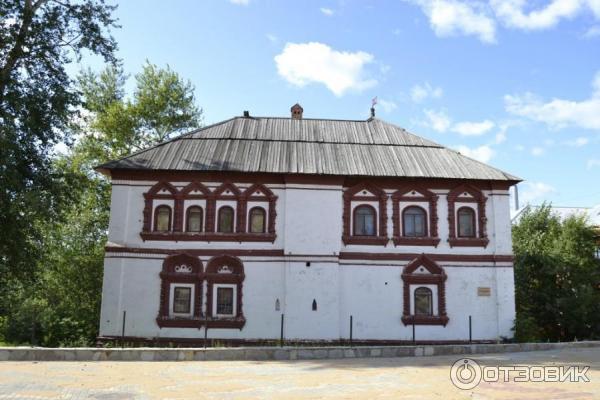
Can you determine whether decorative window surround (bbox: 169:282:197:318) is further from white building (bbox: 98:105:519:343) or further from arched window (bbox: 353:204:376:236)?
arched window (bbox: 353:204:376:236)

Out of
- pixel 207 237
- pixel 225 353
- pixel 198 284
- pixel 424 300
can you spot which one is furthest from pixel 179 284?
pixel 424 300

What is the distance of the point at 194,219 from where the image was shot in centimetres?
2088

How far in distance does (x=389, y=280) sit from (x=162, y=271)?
9311 millimetres

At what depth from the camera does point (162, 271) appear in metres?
20.2

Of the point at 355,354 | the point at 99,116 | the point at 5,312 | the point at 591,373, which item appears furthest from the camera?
the point at 99,116

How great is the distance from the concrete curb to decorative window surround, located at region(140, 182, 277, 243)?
265 inches

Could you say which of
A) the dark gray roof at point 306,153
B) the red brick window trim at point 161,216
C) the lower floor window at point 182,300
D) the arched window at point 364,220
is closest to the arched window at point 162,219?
the red brick window trim at point 161,216

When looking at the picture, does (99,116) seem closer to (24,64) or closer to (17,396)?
(24,64)

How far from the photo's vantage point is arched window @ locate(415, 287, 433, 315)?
67.7 ft

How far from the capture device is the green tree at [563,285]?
21659 mm

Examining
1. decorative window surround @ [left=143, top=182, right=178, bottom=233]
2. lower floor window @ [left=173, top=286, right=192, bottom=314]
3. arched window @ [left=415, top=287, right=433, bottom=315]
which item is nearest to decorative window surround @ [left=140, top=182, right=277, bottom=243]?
decorative window surround @ [left=143, top=182, right=178, bottom=233]

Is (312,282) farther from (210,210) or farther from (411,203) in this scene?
(411,203)

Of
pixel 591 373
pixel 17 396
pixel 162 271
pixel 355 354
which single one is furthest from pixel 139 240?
pixel 591 373

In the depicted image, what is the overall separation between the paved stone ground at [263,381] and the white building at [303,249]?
6.31m
